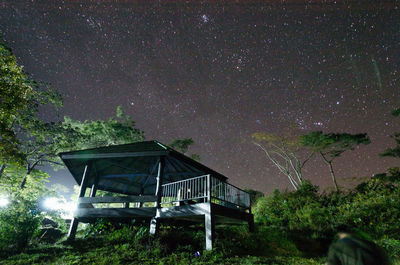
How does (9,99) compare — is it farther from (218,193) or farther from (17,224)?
(218,193)

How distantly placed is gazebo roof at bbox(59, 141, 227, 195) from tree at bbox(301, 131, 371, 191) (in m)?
16.4

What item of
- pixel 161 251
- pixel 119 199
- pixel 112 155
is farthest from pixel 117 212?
pixel 161 251

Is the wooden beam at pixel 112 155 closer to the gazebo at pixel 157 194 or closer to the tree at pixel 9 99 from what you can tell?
the gazebo at pixel 157 194

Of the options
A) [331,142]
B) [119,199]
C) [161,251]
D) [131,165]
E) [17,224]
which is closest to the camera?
[161,251]

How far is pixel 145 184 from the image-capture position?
52.1 ft

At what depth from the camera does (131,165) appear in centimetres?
1299

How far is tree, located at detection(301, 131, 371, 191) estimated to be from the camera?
23938 mm

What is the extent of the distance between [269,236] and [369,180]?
399 inches

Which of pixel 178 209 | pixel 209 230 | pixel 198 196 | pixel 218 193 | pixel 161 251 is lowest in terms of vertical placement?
pixel 161 251

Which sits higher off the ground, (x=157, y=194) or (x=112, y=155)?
(x=112, y=155)

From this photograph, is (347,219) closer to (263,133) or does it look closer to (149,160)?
(149,160)

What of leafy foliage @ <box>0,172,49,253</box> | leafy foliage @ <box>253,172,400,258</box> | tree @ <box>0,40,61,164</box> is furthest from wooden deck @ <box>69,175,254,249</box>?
tree @ <box>0,40,61,164</box>

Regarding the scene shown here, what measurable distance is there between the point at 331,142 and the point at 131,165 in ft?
78.3

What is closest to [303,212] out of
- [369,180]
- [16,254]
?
[369,180]
